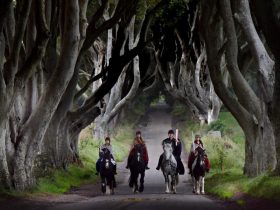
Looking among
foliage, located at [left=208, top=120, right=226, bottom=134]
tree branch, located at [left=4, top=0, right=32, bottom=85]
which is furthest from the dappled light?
foliage, located at [left=208, top=120, right=226, bottom=134]

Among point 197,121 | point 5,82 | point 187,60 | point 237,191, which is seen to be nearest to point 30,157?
point 5,82

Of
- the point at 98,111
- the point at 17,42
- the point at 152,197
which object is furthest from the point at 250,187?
the point at 98,111

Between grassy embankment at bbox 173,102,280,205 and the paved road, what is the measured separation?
34.7 inches

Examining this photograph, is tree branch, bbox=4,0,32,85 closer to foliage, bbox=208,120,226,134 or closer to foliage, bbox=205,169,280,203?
foliage, bbox=205,169,280,203

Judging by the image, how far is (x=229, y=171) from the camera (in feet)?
88.0

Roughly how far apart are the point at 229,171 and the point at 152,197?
27.9 feet

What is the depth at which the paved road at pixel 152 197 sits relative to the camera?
623 inches

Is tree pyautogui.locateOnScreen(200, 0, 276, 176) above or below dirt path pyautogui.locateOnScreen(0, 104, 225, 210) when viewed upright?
above

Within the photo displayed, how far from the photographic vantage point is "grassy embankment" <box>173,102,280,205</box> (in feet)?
→ 54.5

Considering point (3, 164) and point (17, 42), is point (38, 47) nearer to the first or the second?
point (17, 42)

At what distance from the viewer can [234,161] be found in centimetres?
3000

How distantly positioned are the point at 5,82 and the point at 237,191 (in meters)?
7.58

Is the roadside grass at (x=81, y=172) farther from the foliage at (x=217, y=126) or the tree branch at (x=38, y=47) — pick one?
the foliage at (x=217, y=126)

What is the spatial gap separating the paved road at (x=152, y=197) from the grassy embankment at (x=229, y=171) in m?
0.88
